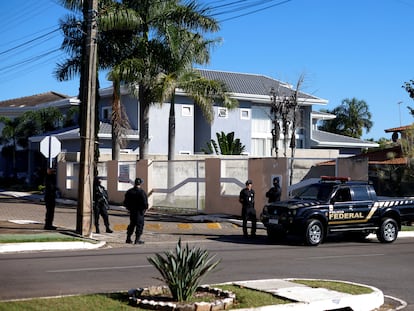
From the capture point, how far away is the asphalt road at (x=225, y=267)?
1066 centimetres

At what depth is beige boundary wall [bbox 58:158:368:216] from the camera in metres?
23.5

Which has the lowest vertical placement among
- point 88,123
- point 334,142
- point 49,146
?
point 49,146

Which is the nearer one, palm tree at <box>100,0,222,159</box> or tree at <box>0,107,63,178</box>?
palm tree at <box>100,0,222,159</box>

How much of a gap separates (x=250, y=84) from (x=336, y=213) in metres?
30.5

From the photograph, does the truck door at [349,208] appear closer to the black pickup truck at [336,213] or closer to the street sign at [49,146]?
the black pickup truck at [336,213]

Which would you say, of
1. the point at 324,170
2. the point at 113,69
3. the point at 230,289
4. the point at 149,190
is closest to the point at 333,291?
the point at 230,289

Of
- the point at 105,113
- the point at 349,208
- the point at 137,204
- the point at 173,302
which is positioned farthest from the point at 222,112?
the point at 173,302

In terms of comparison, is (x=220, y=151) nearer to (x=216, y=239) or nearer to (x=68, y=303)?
(x=216, y=239)

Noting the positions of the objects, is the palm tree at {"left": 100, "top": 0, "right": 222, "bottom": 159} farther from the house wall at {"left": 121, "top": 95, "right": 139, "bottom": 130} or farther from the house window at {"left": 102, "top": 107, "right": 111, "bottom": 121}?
the house window at {"left": 102, "top": 107, "right": 111, "bottom": 121}

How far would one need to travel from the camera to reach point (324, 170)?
26438 millimetres

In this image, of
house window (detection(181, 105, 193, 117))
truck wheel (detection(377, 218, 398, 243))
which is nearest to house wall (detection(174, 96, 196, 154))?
house window (detection(181, 105, 193, 117))

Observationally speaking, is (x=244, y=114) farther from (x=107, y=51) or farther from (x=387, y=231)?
(x=387, y=231)

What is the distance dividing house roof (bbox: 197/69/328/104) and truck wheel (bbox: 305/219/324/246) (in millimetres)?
26762

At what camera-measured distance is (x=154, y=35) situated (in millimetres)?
31016
